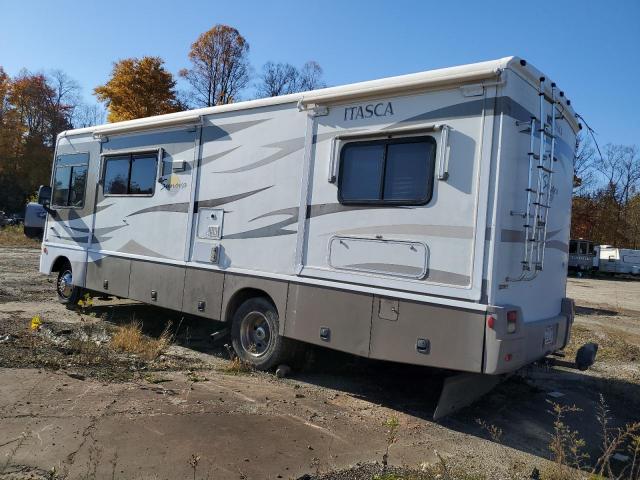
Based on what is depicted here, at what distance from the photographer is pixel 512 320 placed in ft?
15.4

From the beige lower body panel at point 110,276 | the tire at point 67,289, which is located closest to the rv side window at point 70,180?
the tire at point 67,289

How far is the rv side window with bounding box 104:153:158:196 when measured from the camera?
26.1 ft

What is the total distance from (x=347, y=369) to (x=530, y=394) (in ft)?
7.14

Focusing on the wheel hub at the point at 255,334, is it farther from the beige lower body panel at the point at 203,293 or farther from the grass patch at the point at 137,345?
the grass patch at the point at 137,345

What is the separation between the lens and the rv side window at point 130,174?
26.1 ft

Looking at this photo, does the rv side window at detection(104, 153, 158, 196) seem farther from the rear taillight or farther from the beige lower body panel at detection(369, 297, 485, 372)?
the rear taillight

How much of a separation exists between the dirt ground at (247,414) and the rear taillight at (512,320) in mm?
989

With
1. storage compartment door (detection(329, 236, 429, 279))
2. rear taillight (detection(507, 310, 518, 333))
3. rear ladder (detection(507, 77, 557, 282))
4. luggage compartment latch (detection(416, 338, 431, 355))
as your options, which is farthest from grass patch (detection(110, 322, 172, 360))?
rear ladder (detection(507, 77, 557, 282))

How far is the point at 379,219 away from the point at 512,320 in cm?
155

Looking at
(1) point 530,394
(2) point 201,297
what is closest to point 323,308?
(2) point 201,297

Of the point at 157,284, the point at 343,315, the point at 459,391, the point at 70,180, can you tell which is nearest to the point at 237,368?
→ the point at 343,315

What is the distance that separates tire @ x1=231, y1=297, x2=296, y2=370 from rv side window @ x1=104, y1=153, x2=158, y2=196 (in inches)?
104

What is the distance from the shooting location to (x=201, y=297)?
697 centimetres

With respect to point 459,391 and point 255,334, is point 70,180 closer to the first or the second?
point 255,334
